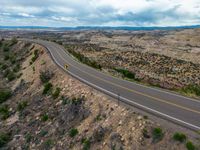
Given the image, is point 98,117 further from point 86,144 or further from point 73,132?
point 86,144

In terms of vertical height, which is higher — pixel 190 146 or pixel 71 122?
pixel 190 146

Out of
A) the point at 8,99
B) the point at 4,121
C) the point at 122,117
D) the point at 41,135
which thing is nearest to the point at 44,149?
the point at 41,135

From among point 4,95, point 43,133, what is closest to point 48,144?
point 43,133

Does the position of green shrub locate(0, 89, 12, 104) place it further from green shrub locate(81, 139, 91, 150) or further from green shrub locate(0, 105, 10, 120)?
green shrub locate(81, 139, 91, 150)

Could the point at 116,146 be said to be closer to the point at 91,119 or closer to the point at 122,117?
the point at 122,117

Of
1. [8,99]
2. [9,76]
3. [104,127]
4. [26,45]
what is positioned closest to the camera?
[104,127]

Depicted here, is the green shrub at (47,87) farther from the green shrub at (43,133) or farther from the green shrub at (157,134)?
the green shrub at (157,134)

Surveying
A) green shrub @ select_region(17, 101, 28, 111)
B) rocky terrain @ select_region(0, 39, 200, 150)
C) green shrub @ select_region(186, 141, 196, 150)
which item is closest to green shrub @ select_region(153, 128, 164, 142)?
rocky terrain @ select_region(0, 39, 200, 150)

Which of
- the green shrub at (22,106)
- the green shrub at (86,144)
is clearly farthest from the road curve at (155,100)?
the green shrub at (22,106)
